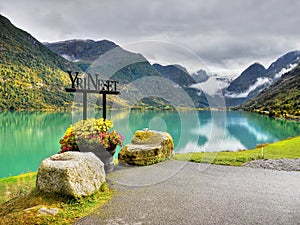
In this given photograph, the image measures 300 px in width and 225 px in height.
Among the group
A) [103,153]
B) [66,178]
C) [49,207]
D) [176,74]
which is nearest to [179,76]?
[176,74]

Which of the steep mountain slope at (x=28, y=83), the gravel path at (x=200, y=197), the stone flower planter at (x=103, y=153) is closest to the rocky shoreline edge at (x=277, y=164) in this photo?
the gravel path at (x=200, y=197)

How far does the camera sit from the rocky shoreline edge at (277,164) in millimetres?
11135

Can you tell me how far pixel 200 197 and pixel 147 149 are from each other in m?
5.03

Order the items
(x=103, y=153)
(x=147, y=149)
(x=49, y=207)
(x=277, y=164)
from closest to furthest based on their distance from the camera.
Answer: (x=49, y=207), (x=103, y=153), (x=277, y=164), (x=147, y=149)

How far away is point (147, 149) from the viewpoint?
38.8 feet

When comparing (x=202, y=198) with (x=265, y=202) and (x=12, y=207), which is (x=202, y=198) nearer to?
(x=265, y=202)

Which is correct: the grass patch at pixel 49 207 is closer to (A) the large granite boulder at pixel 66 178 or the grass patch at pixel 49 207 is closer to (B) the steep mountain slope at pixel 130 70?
(A) the large granite boulder at pixel 66 178

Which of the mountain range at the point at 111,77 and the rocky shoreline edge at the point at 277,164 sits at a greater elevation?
the mountain range at the point at 111,77

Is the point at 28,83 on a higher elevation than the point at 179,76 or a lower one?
higher

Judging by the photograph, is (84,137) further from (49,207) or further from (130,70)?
(49,207)

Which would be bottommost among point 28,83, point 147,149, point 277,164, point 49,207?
point 277,164

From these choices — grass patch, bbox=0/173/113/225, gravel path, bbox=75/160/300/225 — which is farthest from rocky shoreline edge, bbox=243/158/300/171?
grass patch, bbox=0/173/113/225

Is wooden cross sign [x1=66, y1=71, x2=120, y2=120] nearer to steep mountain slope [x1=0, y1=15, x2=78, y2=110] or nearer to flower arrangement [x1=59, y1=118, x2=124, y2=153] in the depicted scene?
flower arrangement [x1=59, y1=118, x2=124, y2=153]

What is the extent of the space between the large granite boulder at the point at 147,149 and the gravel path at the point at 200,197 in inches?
34.7
